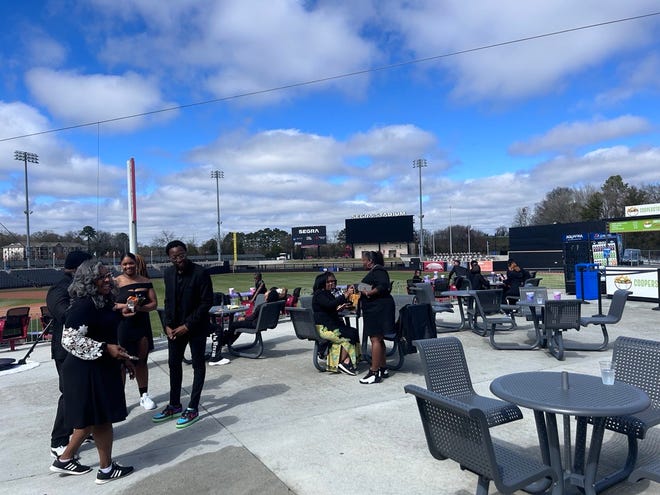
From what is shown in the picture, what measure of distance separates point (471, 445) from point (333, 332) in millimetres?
4098

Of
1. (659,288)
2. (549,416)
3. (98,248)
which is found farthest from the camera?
(98,248)

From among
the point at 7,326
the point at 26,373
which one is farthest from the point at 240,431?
the point at 7,326

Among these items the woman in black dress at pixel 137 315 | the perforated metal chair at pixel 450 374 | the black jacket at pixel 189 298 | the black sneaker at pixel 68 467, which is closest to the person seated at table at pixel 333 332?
the black jacket at pixel 189 298

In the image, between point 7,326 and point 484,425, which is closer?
point 484,425

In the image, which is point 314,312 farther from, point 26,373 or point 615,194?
point 615,194

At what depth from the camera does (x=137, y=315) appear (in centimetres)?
524

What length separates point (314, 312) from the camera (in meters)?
6.71

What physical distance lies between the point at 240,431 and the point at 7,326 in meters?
7.11

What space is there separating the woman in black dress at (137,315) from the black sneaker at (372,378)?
8.24ft

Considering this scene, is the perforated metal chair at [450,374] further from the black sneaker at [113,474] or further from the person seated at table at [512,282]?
the person seated at table at [512,282]

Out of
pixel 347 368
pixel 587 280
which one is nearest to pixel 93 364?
pixel 347 368

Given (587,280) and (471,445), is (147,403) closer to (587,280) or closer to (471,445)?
(471,445)

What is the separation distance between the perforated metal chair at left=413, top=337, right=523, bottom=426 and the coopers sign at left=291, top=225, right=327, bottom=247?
73072 mm

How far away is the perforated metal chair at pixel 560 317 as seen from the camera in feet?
23.1
